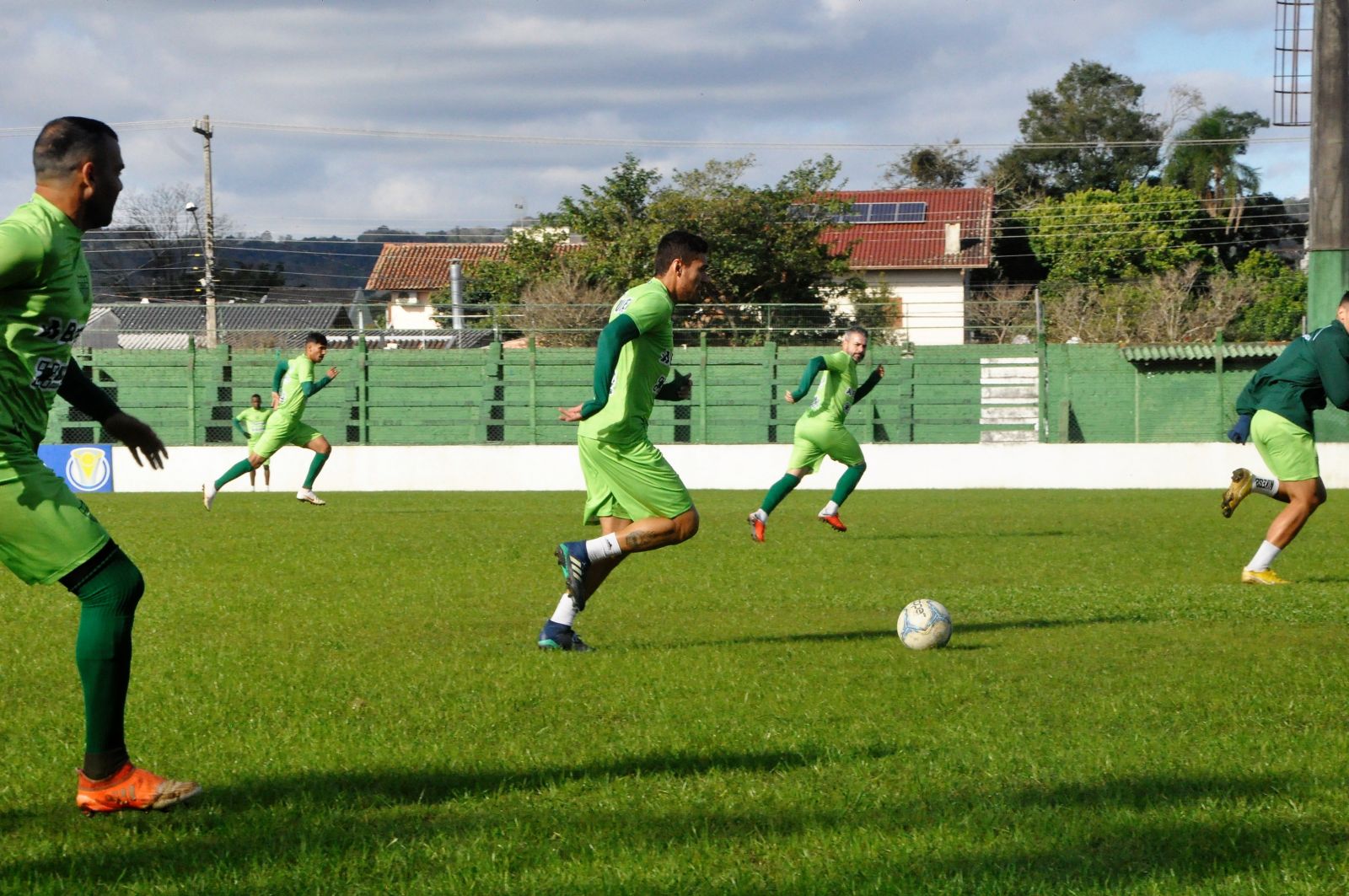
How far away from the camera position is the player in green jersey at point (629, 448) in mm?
7855

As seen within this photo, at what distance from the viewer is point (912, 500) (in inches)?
868

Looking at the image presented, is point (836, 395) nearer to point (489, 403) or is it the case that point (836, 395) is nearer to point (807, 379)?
point (807, 379)

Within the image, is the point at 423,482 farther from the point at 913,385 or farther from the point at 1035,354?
the point at 1035,354

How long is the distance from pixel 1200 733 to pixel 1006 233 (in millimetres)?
53557

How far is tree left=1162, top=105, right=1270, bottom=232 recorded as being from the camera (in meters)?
54.7

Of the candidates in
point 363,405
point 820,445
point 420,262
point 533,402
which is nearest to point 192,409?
point 363,405

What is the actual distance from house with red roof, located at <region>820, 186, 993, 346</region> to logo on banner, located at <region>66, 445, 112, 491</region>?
2991 centimetres

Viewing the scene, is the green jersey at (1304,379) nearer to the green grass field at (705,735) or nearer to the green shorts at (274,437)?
the green grass field at (705,735)

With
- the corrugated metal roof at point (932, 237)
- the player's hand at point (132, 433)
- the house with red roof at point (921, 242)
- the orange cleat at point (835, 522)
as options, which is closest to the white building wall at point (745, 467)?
the orange cleat at point (835, 522)

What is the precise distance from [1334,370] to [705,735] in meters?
6.41

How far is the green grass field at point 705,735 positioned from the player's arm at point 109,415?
1.15 meters

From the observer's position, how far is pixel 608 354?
777 centimetres

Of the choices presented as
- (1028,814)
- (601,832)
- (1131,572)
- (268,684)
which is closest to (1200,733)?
(1028,814)

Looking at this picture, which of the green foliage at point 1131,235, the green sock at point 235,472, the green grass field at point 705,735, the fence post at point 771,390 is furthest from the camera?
the green foliage at point 1131,235
